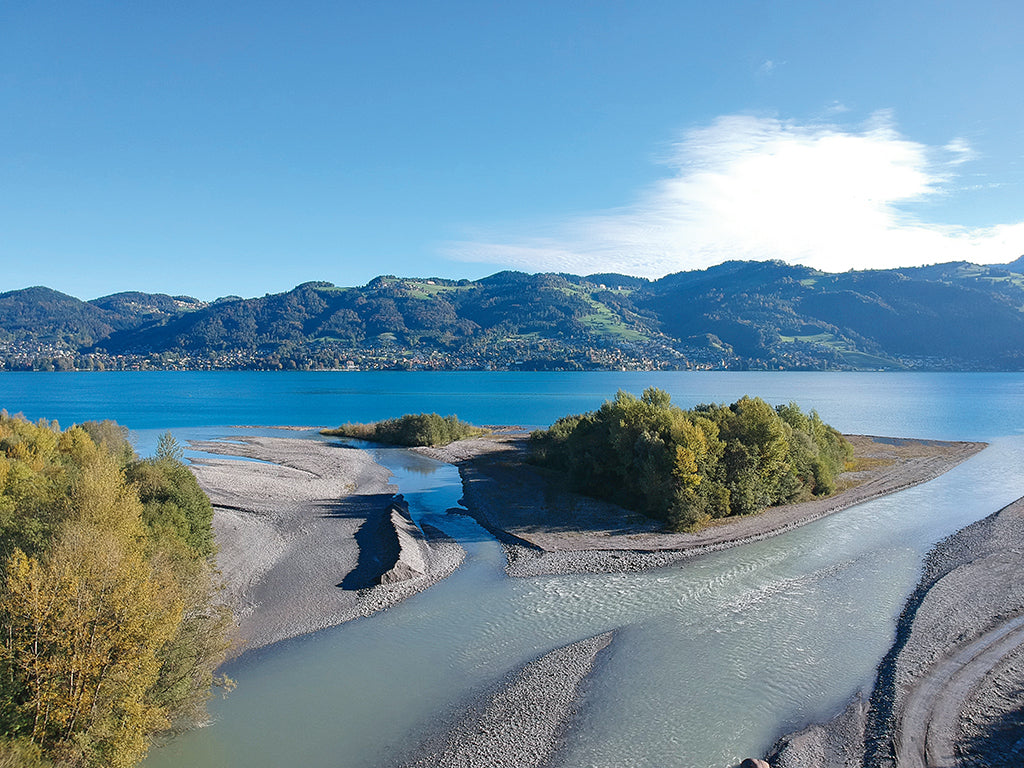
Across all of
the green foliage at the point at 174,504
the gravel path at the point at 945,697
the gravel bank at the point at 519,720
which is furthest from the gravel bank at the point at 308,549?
the gravel path at the point at 945,697

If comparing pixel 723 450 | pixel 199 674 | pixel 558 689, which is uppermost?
pixel 723 450

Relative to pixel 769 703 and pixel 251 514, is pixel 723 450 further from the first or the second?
pixel 251 514

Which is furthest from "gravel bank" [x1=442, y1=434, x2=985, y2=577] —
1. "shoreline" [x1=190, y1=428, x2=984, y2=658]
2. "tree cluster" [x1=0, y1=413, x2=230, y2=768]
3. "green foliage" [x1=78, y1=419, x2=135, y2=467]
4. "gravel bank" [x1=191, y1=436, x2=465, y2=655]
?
"green foliage" [x1=78, y1=419, x2=135, y2=467]

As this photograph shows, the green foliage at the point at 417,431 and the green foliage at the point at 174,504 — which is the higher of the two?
the green foliage at the point at 174,504

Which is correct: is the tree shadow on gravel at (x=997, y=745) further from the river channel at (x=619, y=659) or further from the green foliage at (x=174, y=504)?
the green foliage at (x=174, y=504)

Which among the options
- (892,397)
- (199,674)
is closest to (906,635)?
(199,674)

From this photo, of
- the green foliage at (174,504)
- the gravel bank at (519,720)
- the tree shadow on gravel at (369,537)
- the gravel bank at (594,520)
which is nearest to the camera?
the gravel bank at (519,720)

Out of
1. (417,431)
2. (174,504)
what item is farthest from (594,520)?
(417,431)
